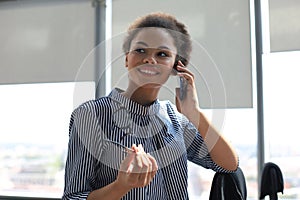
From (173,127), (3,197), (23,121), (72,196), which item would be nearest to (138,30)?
(173,127)

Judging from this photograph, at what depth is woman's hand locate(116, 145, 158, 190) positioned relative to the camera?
2.27 feet

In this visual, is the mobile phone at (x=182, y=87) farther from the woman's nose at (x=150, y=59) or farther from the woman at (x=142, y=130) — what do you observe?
the woman's nose at (x=150, y=59)

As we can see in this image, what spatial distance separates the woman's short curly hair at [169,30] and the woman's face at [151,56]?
14 millimetres

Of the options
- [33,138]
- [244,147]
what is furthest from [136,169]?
[33,138]

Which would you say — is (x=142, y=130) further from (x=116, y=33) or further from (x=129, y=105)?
(x=116, y=33)

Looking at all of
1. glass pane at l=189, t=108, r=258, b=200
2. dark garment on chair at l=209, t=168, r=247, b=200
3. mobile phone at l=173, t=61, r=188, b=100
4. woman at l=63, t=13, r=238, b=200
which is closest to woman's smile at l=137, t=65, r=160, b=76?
woman at l=63, t=13, r=238, b=200

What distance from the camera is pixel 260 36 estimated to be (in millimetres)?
2527

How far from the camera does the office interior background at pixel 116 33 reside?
248 cm

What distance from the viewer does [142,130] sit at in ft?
2.80

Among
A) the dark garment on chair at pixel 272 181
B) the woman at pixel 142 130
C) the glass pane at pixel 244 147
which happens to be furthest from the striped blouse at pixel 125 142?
the glass pane at pixel 244 147

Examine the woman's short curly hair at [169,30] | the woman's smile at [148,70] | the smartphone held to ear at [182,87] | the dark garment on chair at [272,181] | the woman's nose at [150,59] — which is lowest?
the dark garment on chair at [272,181]

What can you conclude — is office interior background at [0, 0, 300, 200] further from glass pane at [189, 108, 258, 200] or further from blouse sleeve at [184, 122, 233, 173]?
blouse sleeve at [184, 122, 233, 173]

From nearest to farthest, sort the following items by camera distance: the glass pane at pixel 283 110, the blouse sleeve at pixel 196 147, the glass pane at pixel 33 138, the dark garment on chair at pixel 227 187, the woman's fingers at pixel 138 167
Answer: the woman's fingers at pixel 138 167, the blouse sleeve at pixel 196 147, the dark garment on chair at pixel 227 187, the glass pane at pixel 283 110, the glass pane at pixel 33 138

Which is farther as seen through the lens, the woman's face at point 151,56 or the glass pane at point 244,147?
the glass pane at point 244,147
